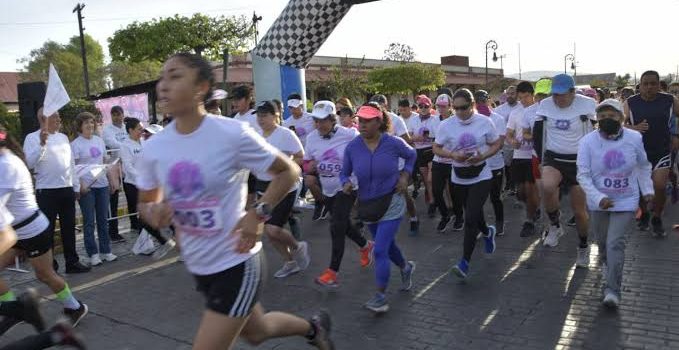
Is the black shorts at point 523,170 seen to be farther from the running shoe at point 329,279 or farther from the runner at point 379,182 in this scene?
the running shoe at point 329,279

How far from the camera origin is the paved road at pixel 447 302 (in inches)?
167

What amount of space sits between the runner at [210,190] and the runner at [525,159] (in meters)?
5.06

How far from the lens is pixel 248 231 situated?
8.84ft

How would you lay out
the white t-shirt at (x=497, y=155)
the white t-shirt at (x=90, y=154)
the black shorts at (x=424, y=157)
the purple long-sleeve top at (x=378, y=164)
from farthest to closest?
the black shorts at (x=424, y=157) → the white t-shirt at (x=497, y=155) → the white t-shirt at (x=90, y=154) → the purple long-sleeve top at (x=378, y=164)

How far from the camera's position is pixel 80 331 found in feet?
15.8

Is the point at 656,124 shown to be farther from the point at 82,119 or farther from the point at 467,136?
the point at 82,119

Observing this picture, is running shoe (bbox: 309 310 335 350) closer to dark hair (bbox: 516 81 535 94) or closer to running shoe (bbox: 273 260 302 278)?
running shoe (bbox: 273 260 302 278)

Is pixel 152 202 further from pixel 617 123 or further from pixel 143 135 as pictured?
pixel 143 135

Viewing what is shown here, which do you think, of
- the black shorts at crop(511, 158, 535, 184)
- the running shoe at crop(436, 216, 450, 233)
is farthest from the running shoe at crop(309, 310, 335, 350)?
the black shorts at crop(511, 158, 535, 184)

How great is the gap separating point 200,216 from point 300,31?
299 inches

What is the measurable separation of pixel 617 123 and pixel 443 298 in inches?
77.7

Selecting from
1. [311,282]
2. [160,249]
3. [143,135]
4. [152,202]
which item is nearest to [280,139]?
[311,282]

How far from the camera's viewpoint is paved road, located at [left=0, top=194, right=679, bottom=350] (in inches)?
167

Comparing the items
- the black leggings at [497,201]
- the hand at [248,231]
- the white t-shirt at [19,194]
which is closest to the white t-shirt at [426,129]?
the black leggings at [497,201]
